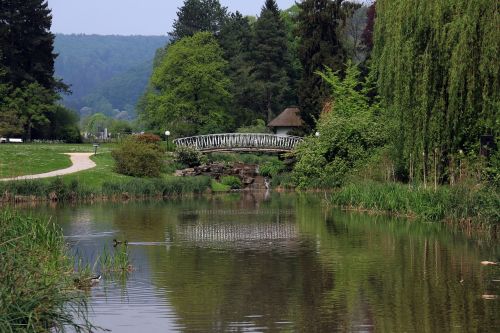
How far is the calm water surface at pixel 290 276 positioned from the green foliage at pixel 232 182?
23292mm

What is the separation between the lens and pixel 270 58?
88625 millimetres

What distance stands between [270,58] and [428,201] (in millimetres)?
54927

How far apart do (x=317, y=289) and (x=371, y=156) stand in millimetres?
27908

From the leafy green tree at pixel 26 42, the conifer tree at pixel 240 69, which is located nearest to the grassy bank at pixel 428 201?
the leafy green tree at pixel 26 42

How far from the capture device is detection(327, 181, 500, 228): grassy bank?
30188 millimetres

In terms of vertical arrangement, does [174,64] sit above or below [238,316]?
above

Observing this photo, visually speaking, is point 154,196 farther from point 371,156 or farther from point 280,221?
point 280,221

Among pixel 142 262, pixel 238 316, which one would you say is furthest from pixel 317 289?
pixel 142 262

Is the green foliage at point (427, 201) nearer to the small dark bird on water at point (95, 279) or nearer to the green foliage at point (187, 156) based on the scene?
the small dark bird on water at point (95, 279)

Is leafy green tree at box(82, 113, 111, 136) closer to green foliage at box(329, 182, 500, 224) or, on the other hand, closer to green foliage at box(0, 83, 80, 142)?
green foliage at box(0, 83, 80, 142)

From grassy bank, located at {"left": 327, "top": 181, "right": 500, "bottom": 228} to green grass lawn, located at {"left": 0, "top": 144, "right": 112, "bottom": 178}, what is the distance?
18.1 m

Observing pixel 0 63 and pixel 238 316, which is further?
pixel 0 63

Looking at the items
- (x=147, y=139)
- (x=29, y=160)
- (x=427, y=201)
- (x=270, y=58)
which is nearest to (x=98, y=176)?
(x=29, y=160)

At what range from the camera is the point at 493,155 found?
33.4m
